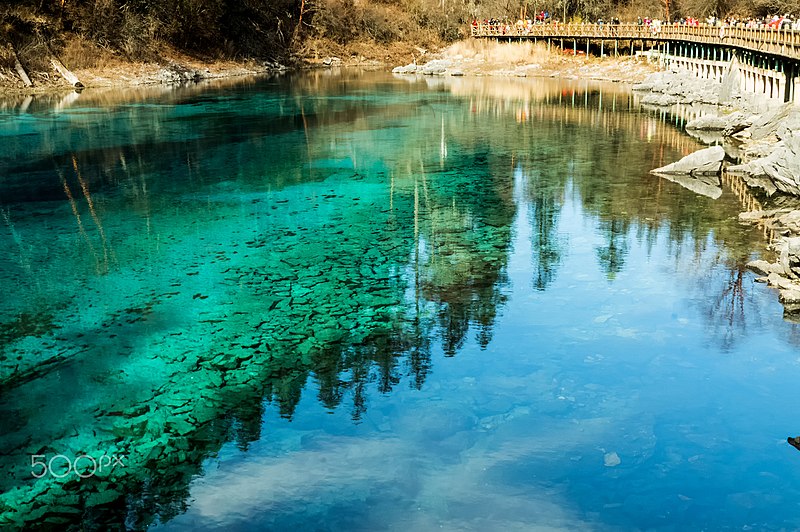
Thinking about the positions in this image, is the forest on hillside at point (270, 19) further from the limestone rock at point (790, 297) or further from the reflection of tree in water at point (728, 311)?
the limestone rock at point (790, 297)

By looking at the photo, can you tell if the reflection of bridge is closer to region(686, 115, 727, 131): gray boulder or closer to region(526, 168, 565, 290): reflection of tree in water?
region(686, 115, 727, 131): gray boulder

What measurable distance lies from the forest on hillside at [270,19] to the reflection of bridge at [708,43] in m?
5.30

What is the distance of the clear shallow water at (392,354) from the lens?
26.0ft

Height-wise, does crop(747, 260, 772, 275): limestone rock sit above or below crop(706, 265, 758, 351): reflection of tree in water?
above

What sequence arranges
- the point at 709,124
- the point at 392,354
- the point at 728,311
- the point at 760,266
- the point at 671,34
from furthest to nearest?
the point at 671,34 → the point at 709,124 → the point at 760,266 → the point at 728,311 → the point at 392,354

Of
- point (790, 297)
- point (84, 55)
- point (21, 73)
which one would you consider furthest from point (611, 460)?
point (84, 55)

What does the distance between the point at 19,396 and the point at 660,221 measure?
12.6 m

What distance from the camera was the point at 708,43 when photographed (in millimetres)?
40281

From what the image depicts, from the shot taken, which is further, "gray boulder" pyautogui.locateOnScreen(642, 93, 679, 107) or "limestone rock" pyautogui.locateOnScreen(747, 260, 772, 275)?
"gray boulder" pyautogui.locateOnScreen(642, 93, 679, 107)

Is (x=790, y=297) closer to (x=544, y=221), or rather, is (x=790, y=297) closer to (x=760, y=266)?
(x=760, y=266)

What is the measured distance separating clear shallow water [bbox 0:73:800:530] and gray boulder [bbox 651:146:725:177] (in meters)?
1.35

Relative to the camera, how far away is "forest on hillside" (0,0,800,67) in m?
49.3

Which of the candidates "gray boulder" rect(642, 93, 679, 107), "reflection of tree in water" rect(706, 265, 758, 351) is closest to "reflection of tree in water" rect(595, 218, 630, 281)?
"reflection of tree in water" rect(706, 265, 758, 351)

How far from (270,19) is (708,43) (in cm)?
3979
